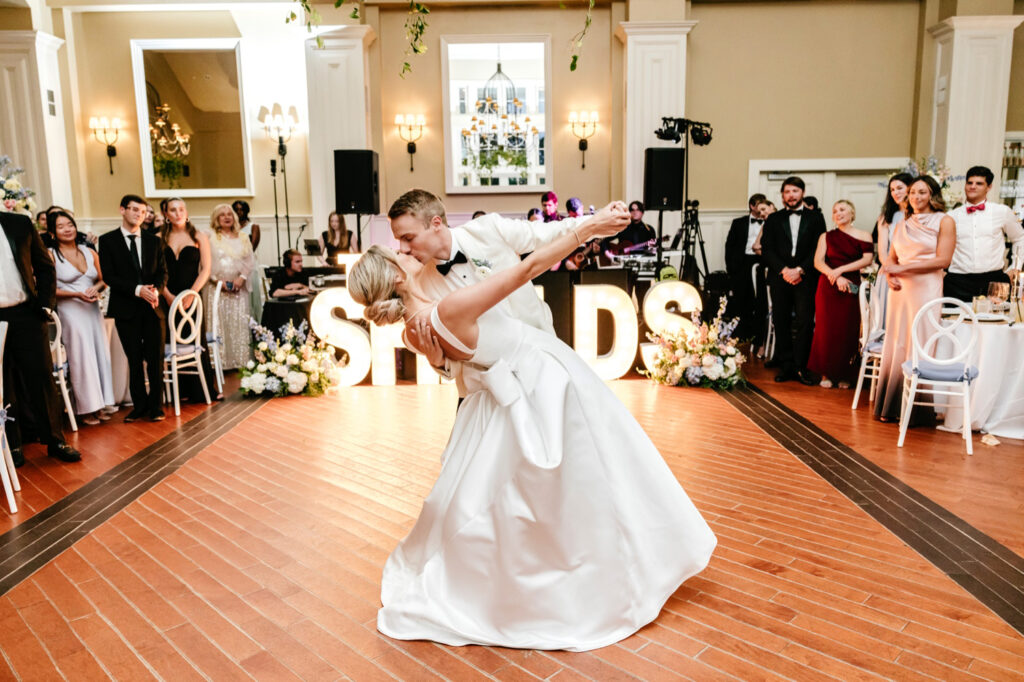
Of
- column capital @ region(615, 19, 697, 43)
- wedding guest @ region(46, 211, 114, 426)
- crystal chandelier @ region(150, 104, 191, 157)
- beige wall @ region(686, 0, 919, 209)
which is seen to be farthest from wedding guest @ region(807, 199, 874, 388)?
crystal chandelier @ region(150, 104, 191, 157)

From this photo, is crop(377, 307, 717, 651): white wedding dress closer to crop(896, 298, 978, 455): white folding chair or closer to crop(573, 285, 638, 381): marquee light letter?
crop(896, 298, 978, 455): white folding chair

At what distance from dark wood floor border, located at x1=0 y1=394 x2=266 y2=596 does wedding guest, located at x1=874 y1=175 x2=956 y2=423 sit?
490 centimetres

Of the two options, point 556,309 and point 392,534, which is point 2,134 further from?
point 392,534

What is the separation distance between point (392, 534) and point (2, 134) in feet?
30.7

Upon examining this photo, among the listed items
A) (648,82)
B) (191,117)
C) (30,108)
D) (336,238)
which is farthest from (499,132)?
(30,108)

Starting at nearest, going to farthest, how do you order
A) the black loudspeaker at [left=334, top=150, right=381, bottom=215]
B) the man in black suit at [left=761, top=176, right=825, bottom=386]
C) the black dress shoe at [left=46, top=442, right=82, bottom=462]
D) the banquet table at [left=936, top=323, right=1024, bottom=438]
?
the black dress shoe at [left=46, top=442, right=82, bottom=462]
the banquet table at [left=936, top=323, right=1024, bottom=438]
the man in black suit at [left=761, top=176, right=825, bottom=386]
the black loudspeaker at [left=334, top=150, right=381, bottom=215]

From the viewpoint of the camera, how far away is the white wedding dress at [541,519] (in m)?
2.39

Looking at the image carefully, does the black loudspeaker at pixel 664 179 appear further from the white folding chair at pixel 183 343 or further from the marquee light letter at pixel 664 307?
the white folding chair at pixel 183 343

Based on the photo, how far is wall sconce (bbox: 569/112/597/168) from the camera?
10.2m

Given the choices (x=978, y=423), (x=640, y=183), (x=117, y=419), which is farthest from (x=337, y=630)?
(x=640, y=183)

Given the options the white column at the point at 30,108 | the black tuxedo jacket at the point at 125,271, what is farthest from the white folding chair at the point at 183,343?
the white column at the point at 30,108

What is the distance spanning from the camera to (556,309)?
717 cm

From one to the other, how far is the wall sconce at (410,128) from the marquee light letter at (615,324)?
4538mm

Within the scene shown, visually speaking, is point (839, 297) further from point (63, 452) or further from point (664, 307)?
point (63, 452)
